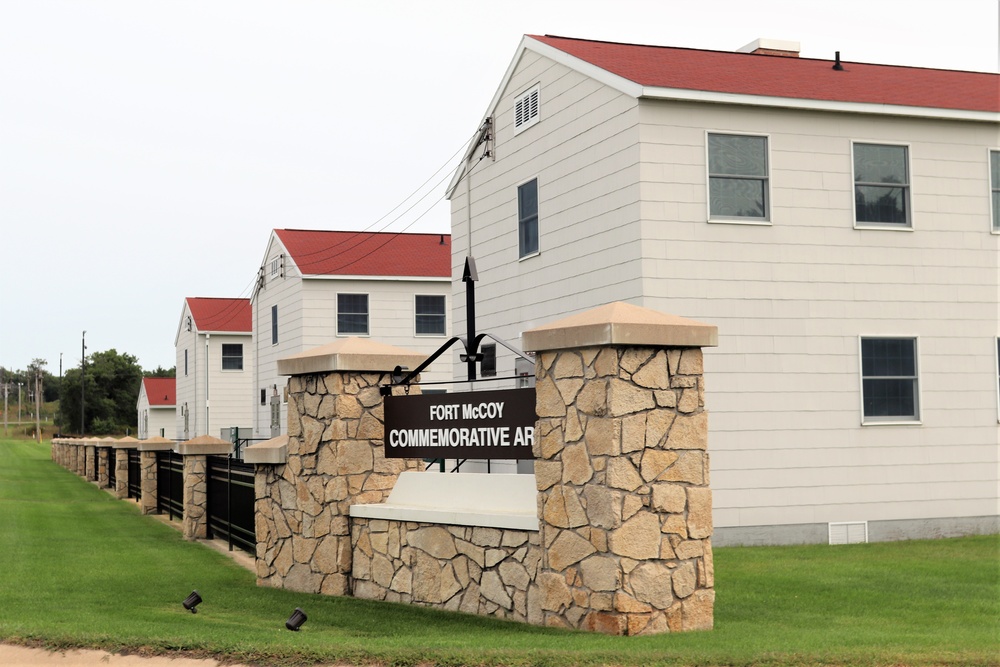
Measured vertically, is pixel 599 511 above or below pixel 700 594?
above

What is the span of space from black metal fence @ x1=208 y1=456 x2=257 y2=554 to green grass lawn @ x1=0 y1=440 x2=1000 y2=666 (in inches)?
23.4

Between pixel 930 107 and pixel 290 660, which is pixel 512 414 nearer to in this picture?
pixel 290 660

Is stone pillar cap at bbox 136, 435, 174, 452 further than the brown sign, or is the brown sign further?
stone pillar cap at bbox 136, 435, 174, 452

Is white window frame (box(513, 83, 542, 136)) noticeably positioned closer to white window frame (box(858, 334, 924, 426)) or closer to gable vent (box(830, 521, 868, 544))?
white window frame (box(858, 334, 924, 426))

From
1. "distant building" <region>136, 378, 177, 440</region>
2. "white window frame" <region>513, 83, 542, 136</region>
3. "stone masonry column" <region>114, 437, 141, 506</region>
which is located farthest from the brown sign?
"distant building" <region>136, 378, 177, 440</region>

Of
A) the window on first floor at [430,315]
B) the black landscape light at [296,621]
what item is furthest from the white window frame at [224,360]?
the black landscape light at [296,621]

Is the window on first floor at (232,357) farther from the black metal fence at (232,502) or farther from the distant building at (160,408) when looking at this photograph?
the black metal fence at (232,502)

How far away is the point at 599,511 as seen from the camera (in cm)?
877

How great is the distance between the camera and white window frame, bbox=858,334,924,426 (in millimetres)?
16719

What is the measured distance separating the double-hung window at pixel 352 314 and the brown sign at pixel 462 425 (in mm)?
23022

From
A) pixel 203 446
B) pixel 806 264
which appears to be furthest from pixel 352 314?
pixel 806 264

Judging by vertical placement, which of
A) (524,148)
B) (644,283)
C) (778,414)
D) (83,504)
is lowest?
(83,504)

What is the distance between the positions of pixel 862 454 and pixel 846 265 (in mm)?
2817

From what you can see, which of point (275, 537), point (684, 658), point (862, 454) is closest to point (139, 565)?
point (275, 537)
